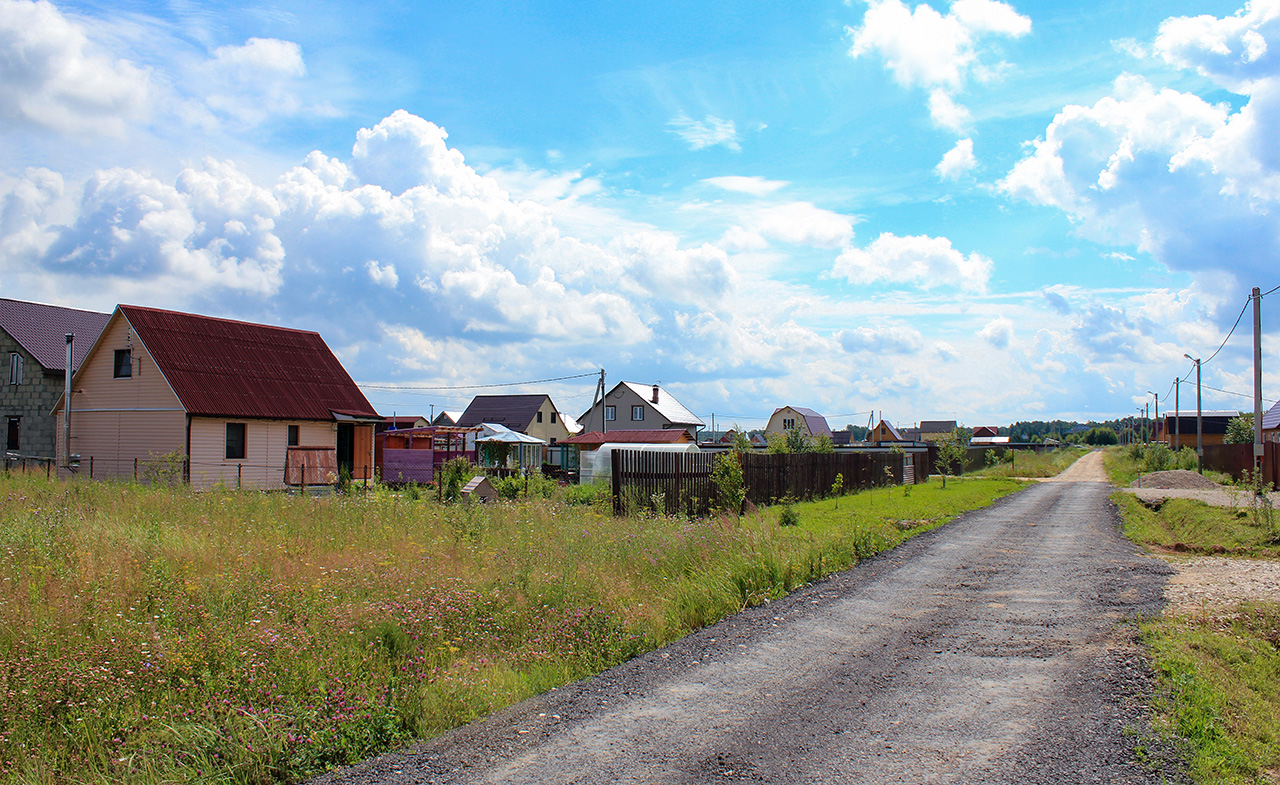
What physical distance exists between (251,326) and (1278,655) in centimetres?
3233

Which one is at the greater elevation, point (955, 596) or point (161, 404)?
point (161, 404)

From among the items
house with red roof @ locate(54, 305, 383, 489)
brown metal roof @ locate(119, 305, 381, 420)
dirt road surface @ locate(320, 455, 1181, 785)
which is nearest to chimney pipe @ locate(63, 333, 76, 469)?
house with red roof @ locate(54, 305, 383, 489)

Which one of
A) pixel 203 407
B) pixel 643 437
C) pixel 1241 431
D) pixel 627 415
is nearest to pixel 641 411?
pixel 627 415

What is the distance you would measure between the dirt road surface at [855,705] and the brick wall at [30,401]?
34614 millimetres

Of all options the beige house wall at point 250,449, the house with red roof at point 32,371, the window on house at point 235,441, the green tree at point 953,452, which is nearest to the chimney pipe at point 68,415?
the house with red roof at point 32,371

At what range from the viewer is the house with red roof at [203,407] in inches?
1029

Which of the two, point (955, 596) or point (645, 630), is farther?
point (955, 596)

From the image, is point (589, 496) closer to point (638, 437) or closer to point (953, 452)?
point (953, 452)

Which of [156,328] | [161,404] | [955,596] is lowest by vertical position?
[955,596]

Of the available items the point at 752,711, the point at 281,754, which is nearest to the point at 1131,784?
the point at 752,711

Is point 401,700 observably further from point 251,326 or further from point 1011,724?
point 251,326

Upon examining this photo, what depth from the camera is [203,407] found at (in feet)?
85.0

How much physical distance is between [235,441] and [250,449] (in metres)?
0.55

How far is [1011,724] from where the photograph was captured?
17.1ft
